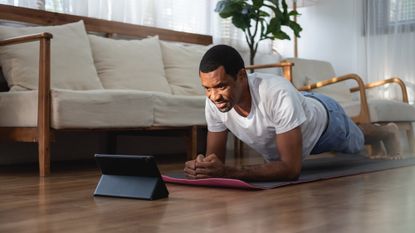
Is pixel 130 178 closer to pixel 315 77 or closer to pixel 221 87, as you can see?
pixel 221 87

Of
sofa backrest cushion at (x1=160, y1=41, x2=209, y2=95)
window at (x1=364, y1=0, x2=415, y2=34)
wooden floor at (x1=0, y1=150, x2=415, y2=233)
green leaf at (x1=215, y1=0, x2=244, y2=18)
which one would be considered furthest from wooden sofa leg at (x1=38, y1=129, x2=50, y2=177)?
window at (x1=364, y1=0, x2=415, y2=34)

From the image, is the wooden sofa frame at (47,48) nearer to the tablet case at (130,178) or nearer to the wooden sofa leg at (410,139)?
the tablet case at (130,178)

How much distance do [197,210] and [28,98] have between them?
1464 millimetres

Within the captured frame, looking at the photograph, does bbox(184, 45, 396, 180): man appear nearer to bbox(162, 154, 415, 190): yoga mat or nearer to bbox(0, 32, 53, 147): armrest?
bbox(162, 154, 415, 190): yoga mat

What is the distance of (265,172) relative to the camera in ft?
7.01

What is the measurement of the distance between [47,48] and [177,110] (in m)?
0.88

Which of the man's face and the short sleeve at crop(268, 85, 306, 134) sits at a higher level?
the man's face

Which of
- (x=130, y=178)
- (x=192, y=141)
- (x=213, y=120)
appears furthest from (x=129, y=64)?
(x=130, y=178)

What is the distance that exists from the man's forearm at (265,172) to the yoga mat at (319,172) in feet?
0.09

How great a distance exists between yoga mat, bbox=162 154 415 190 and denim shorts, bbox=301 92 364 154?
0.11 m

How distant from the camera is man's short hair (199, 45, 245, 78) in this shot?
6.51 feet

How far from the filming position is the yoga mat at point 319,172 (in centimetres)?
206

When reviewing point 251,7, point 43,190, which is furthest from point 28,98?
point 251,7

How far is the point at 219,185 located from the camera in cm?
210
